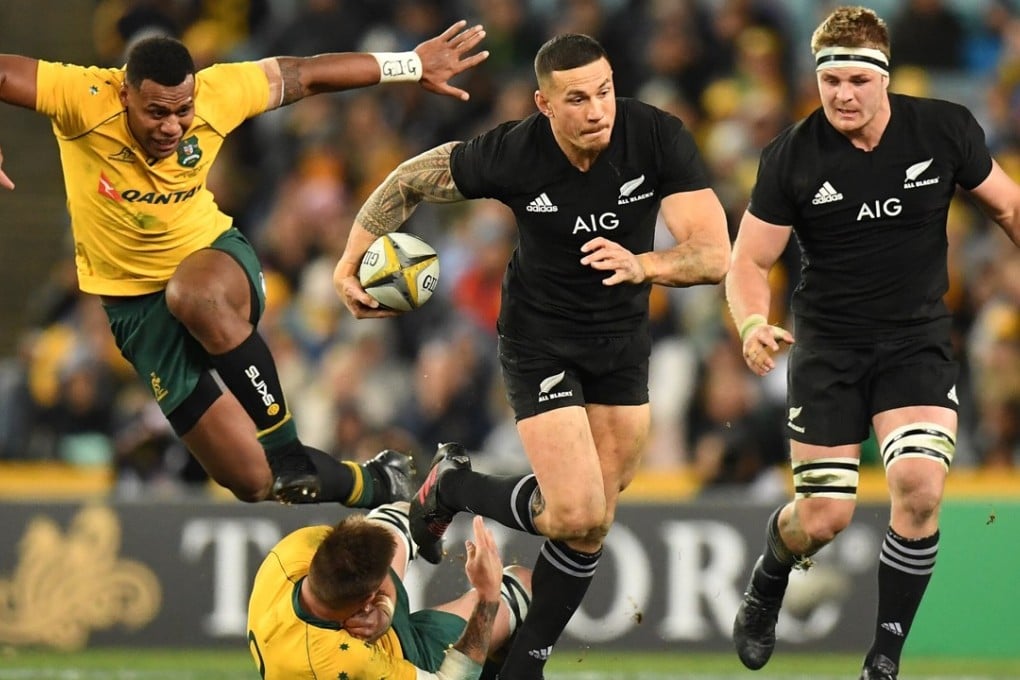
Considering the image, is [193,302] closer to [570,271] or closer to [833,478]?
[570,271]

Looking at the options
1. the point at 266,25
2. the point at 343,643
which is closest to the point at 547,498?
the point at 343,643

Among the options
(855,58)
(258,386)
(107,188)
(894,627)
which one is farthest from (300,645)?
(855,58)

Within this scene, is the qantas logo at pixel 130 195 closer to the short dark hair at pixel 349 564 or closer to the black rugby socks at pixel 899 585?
the short dark hair at pixel 349 564

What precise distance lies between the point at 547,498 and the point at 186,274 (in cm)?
191

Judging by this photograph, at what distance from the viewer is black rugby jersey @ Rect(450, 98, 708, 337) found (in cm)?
784

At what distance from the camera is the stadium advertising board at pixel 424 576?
36.8ft

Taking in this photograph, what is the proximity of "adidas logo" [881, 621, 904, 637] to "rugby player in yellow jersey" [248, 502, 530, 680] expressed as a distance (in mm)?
1613

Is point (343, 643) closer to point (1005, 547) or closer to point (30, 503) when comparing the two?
point (30, 503)

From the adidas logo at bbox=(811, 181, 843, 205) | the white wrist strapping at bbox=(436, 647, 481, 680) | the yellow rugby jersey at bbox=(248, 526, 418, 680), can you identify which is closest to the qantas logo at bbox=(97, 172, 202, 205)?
the yellow rugby jersey at bbox=(248, 526, 418, 680)

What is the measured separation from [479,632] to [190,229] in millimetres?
2245

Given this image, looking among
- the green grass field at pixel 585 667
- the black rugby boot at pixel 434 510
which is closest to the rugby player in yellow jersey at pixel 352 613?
the black rugby boot at pixel 434 510

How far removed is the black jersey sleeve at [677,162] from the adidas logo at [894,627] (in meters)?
1.95

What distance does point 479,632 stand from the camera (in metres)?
8.08

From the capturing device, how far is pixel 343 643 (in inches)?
307
